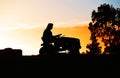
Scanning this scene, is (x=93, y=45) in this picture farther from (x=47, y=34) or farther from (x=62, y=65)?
(x=62, y=65)

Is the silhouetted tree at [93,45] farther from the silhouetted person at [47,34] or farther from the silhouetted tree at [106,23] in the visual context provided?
the silhouetted person at [47,34]

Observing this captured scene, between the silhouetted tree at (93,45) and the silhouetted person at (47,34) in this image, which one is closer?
the silhouetted person at (47,34)

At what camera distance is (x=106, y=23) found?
63125 millimetres

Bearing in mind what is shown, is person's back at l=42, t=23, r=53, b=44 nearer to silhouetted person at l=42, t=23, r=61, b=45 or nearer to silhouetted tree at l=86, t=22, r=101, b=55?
silhouetted person at l=42, t=23, r=61, b=45

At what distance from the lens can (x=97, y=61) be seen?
1452cm

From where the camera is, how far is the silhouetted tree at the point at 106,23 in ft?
201

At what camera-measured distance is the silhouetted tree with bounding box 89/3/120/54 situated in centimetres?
6140

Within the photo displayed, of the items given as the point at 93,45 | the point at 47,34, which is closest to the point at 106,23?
the point at 93,45

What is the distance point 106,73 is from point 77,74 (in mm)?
1304

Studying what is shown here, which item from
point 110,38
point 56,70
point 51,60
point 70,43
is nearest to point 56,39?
point 70,43

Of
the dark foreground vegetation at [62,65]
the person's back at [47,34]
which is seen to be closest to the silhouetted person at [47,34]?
the person's back at [47,34]

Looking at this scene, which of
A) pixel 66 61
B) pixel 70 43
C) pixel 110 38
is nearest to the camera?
pixel 66 61

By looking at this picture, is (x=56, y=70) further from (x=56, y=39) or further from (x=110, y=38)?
(x=110, y=38)

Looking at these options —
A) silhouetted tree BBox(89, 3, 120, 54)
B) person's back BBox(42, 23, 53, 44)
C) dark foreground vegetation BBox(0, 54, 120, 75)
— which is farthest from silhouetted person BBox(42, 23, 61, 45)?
silhouetted tree BBox(89, 3, 120, 54)
